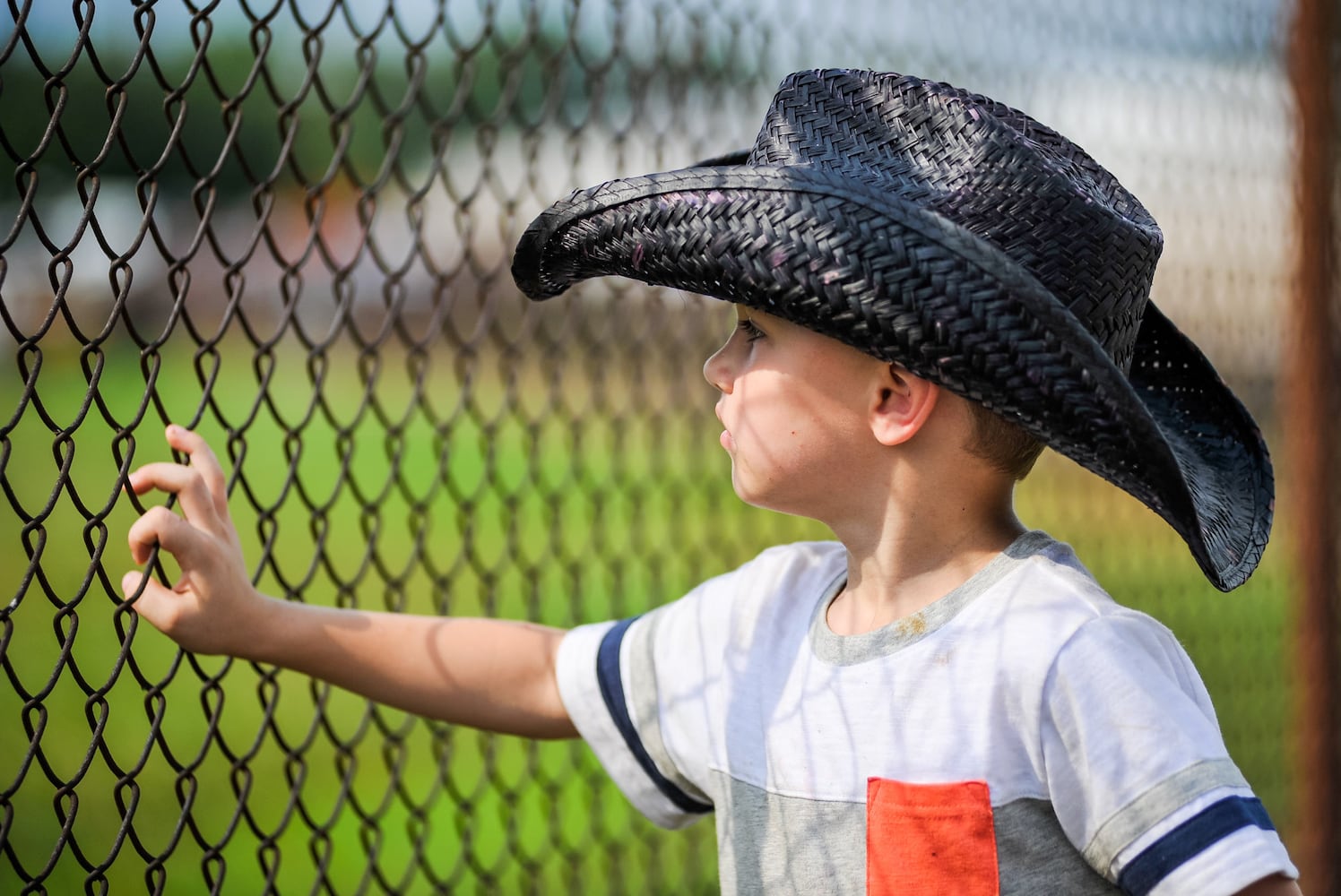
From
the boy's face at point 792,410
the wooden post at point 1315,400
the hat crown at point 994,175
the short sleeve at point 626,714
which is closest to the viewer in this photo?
the hat crown at point 994,175

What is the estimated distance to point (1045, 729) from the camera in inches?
51.4

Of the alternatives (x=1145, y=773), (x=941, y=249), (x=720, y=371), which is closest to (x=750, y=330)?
(x=720, y=371)

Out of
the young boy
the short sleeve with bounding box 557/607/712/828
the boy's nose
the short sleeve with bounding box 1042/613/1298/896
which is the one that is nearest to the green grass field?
the young boy

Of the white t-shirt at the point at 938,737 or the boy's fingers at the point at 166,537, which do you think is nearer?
the white t-shirt at the point at 938,737

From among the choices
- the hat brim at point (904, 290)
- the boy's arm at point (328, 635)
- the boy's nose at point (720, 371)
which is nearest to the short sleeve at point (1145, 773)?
the hat brim at point (904, 290)

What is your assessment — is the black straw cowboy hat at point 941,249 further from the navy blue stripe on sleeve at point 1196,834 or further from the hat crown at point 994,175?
the navy blue stripe on sleeve at point 1196,834

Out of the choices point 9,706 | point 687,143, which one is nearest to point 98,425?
point 9,706

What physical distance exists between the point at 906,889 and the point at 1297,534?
8.53ft

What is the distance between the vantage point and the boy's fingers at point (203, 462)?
148 cm

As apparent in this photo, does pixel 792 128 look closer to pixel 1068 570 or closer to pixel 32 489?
pixel 1068 570

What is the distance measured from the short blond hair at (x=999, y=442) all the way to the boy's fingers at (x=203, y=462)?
2.85 ft

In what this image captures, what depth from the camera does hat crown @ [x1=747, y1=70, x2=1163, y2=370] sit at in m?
1.32

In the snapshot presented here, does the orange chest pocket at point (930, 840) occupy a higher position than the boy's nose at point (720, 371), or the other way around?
the boy's nose at point (720, 371)

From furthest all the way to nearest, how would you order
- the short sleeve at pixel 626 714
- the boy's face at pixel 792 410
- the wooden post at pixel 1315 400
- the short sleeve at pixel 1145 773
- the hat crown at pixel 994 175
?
the wooden post at pixel 1315 400 < the short sleeve at pixel 626 714 < the boy's face at pixel 792 410 < the hat crown at pixel 994 175 < the short sleeve at pixel 1145 773
